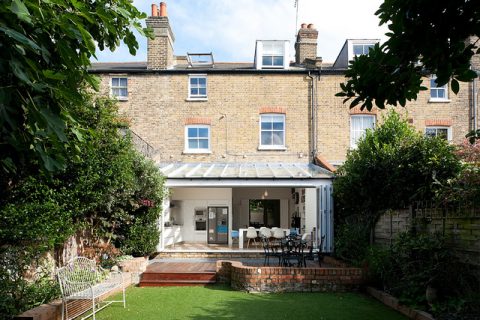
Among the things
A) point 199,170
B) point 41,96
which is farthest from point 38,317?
point 199,170

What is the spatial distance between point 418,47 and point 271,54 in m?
15.7

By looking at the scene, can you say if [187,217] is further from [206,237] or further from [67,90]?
[67,90]

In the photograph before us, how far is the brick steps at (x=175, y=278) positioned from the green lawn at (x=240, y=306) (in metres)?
0.77

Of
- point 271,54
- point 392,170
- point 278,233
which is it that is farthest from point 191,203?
point 392,170

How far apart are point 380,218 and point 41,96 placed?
1034cm

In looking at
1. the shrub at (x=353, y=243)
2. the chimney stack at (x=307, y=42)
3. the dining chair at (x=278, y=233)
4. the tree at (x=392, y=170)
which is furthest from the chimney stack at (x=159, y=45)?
the shrub at (x=353, y=243)

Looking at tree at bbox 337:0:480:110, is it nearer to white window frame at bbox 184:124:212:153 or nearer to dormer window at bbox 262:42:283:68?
white window frame at bbox 184:124:212:153

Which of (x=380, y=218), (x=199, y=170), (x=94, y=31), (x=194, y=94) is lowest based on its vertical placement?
(x=380, y=218)

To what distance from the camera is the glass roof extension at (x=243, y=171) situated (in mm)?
15039

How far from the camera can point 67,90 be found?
2.82 meters

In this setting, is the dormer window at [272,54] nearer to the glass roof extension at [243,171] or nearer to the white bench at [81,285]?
the glass roof extension at [243,171]

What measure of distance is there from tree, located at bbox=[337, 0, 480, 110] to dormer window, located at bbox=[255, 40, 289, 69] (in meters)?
15.1

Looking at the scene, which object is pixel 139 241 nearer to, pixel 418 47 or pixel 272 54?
pixel 272 54

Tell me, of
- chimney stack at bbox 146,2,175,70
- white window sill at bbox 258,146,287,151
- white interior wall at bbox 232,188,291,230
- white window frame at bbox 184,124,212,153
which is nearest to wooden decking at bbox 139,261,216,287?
white window frame at bbox 184,124,212,153
